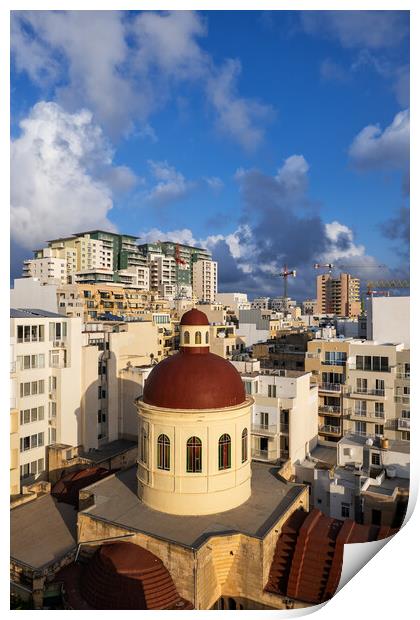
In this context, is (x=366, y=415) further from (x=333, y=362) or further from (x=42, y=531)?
(x=42, y=531)

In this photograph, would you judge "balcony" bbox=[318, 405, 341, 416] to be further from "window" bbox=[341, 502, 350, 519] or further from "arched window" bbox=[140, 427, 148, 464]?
"arched window" bbox=[140, 427, 148, 464]

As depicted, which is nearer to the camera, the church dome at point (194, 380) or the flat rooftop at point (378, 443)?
the church dome at point (194, 380)

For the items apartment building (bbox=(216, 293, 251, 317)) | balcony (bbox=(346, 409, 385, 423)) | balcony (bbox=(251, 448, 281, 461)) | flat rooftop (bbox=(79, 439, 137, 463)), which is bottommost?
flat rooftop (bbox=(79, 439, 137, 463))

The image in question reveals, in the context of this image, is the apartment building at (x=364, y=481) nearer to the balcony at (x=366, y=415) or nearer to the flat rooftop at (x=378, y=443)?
the flat rooftop at (x=378, y=443)

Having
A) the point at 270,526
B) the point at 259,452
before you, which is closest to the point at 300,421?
the point at 259,452

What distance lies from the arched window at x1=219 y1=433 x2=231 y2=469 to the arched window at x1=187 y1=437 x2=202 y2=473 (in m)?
0.74

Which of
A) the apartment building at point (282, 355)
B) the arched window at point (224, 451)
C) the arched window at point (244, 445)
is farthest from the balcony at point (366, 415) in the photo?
the arched window at point (224, 451)

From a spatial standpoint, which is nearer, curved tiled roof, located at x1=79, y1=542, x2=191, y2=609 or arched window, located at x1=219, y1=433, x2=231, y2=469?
curved tiled roof, located at x1=79, y1=542, x2=191, y2=609

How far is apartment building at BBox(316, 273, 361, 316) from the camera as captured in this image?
474 ft

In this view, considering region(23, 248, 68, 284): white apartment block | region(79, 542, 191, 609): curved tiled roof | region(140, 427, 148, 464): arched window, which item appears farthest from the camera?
region(23, 248, 68, 284): white apartment block

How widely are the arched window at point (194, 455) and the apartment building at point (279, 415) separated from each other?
9383 millimetres

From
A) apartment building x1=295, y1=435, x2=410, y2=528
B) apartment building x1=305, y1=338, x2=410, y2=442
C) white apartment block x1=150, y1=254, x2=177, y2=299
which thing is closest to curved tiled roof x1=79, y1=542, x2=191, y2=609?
apartment building x1=295, y1=435, x2=410, y2=528

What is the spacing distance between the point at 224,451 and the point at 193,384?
2.48 m

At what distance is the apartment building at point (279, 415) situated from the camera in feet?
78.8
